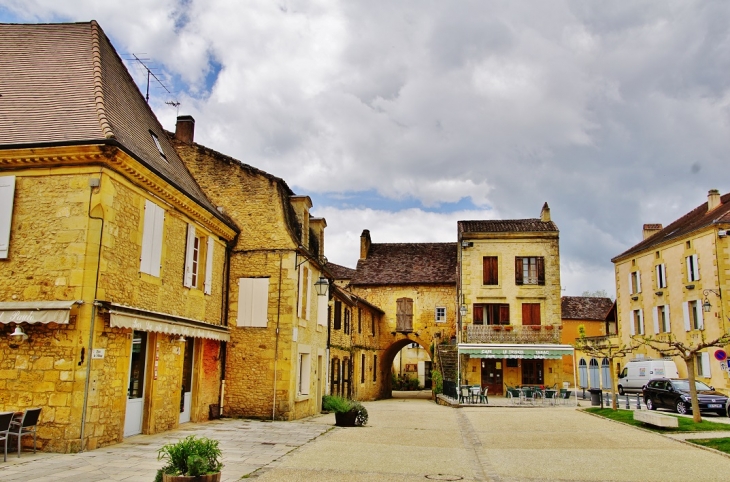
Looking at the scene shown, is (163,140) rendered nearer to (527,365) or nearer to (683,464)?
(683,464)

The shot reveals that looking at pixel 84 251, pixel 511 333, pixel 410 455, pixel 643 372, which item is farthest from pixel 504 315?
pixel 84 251

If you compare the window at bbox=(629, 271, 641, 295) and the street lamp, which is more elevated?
the window at bbox=(629, 271, 641, 295)

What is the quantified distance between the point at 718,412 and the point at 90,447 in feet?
62.0

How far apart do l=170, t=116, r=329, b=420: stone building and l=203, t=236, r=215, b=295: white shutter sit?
1.42 meters

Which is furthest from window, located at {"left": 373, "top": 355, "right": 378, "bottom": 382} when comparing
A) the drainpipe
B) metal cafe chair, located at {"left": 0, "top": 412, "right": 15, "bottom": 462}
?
metal cafe chair, located at {"left": 0, "top": 412, "right": 15, "bottom": 462}

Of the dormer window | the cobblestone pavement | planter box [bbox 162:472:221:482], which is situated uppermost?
the dormer window

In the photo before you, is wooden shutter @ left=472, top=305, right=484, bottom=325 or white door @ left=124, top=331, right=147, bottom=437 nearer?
white door @ left=124, top=331, right=147, bottom=437

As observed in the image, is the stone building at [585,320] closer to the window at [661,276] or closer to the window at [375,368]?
the window at [661,276]

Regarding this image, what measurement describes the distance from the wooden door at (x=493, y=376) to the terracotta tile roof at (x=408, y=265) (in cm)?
649

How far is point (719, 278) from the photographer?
2720 cm

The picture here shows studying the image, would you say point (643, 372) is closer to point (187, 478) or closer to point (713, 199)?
point (713, 199)

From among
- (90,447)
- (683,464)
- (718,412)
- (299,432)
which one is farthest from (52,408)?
(718,412)

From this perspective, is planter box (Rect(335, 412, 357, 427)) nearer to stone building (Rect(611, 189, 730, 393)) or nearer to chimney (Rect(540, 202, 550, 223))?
stone building (Rect(611, 189, 730, 393))

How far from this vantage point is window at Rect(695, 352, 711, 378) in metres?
27.5
